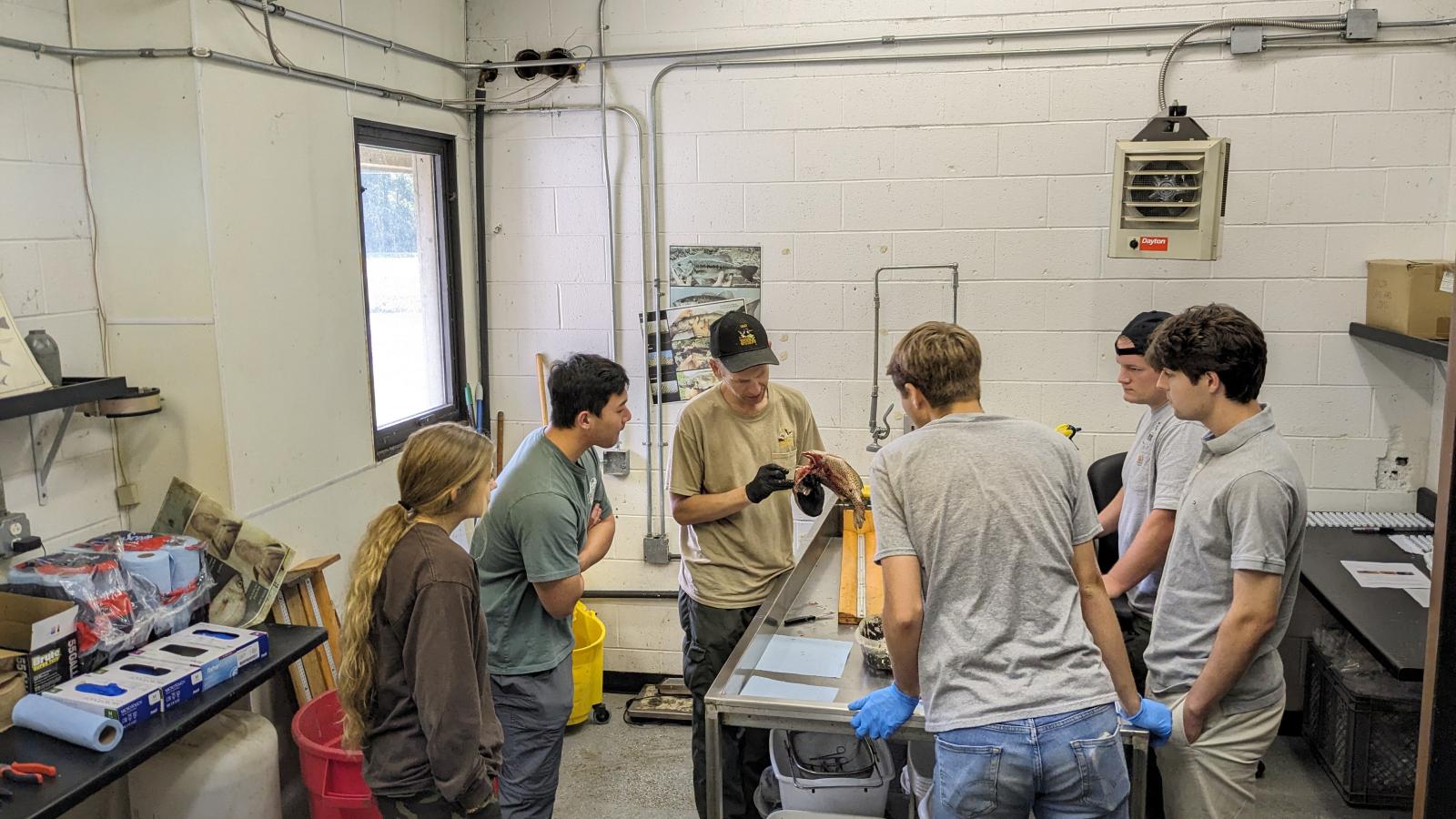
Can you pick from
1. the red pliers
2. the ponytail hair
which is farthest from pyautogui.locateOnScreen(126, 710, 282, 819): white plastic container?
the ponytail hair

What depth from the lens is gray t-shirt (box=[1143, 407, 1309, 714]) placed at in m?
2.04

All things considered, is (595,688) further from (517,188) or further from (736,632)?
(517,188)

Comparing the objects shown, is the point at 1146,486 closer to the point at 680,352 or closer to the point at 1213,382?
Result: the point at 1213,382

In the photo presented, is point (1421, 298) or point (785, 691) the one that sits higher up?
point (1421, 298)

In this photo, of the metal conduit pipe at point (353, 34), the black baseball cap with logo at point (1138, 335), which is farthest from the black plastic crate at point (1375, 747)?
the metal conduit pipe at point (353, 34)

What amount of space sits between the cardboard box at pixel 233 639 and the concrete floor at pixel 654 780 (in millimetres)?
1300

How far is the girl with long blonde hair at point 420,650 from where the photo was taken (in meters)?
1.92

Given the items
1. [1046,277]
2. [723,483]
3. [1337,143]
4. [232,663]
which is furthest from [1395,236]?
Answer: [232,663]

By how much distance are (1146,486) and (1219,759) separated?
801 millimetres

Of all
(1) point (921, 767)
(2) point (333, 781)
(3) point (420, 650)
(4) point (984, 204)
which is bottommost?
(2) point (333, 781)

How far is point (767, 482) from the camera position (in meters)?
2.84

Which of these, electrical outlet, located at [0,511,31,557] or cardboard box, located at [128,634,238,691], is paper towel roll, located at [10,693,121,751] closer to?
cardboard box, located at [128,634,238,691]

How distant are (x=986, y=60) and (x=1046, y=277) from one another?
84cm

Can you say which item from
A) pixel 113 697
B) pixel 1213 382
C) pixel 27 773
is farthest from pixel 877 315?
pixel 27 773
